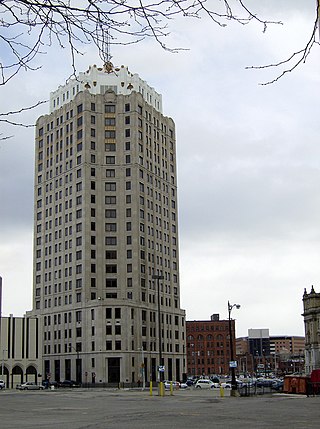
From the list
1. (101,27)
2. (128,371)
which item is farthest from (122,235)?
(101,27)

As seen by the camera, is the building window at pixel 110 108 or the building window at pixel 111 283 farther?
the building window at pixel 110 108

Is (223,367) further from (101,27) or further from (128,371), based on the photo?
(101,27)

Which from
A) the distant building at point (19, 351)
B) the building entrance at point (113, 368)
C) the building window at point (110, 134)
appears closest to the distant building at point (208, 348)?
the building entrance at point (113, 368)

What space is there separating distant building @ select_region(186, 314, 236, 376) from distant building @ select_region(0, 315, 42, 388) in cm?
8955

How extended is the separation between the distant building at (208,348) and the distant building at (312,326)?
4150 centimetres

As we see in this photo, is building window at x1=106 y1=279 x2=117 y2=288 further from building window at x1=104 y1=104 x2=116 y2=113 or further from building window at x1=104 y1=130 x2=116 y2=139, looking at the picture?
building window at x1=104 y1=104 x2=116 y2=113

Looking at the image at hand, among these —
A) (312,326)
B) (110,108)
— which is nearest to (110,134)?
(110,108)

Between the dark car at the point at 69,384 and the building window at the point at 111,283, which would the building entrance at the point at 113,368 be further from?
the building window at the point at 111,283

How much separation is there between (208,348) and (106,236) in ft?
278

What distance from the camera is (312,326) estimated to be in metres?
152

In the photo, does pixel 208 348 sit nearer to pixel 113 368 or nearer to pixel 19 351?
pixel 113 368

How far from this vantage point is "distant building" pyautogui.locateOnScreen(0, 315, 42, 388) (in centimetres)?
10919

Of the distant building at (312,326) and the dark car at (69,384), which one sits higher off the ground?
the distant building at (312,326)

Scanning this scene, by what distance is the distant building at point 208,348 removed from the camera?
19400cm
